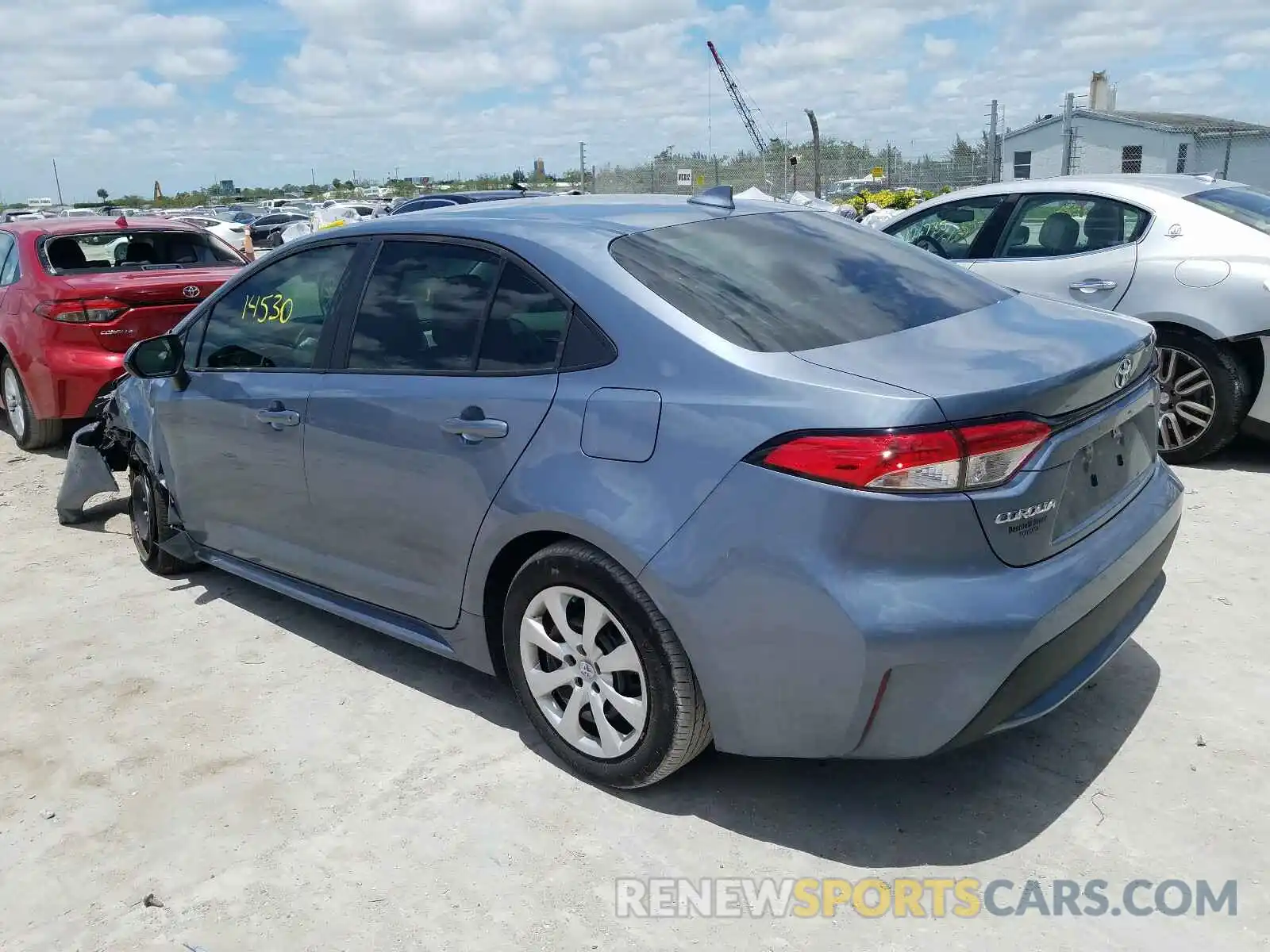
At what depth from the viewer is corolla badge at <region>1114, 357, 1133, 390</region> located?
2.95m

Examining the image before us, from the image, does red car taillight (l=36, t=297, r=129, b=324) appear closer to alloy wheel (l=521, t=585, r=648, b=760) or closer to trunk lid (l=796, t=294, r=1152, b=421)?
alloy wheel (l=521, t=585, r=648, b=760)

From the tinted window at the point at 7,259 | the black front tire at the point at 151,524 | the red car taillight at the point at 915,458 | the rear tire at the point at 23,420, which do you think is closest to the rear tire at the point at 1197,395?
the red car taillight at the point at 915,458

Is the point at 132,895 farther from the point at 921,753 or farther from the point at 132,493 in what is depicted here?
the point at 132,493

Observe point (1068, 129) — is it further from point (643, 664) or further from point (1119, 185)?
point (643, 664)

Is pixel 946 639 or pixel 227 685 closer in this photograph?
pixel 946 639

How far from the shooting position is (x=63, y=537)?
19.8 feet

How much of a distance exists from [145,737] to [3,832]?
22.4 inches

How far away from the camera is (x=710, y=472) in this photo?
8.82 feet

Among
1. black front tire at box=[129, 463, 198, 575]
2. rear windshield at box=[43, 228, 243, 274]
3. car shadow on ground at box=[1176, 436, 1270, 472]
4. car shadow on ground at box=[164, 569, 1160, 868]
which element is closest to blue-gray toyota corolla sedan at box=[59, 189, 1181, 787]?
car shadow on ground at box=[164, 569, 1160, 868]

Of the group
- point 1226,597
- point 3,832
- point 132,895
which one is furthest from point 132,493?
point 1226,597

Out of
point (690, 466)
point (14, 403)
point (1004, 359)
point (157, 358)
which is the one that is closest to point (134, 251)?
point (14, 403)

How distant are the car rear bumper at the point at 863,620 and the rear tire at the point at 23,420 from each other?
657cm

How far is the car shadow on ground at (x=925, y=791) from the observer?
2.89 meters

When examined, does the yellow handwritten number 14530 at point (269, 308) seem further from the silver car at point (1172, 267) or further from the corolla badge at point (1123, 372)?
the silver car at point (1172, 267)
